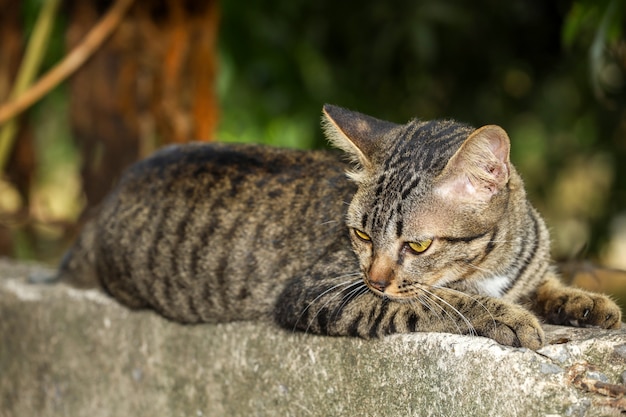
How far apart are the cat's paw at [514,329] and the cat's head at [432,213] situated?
0.32m

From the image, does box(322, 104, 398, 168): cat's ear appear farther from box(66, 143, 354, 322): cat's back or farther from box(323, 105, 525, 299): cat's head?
box(66, 143, 354, 322): cat's back

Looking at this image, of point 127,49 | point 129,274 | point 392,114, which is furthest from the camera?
point 392,114

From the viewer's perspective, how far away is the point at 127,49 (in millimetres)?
5062

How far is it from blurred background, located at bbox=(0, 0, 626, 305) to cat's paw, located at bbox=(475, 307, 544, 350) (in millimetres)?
1636

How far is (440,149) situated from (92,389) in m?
2.13

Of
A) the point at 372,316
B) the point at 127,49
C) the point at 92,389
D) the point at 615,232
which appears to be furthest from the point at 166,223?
the point at 615,232

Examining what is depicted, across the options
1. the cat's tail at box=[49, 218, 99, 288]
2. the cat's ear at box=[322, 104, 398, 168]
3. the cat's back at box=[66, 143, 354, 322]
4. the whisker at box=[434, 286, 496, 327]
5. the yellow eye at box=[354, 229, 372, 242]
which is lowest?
the cat's tail at box=[49, 218, 99, 288]

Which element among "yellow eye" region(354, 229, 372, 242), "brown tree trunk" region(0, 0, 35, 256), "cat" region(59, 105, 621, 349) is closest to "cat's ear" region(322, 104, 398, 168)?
"cat" region(59, 105, 621, 349)

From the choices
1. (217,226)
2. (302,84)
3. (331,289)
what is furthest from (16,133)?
(331,289)

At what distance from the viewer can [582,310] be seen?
303 centimetres

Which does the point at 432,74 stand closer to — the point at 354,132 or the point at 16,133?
the point at 16,133

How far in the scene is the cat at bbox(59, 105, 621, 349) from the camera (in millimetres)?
2924

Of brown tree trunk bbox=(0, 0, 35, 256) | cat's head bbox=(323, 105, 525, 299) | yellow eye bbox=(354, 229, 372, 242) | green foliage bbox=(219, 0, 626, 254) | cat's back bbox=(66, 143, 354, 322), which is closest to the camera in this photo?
cat's head bbox=(323, 105, 525, 299)

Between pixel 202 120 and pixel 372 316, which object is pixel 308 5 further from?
pixel 372 316
